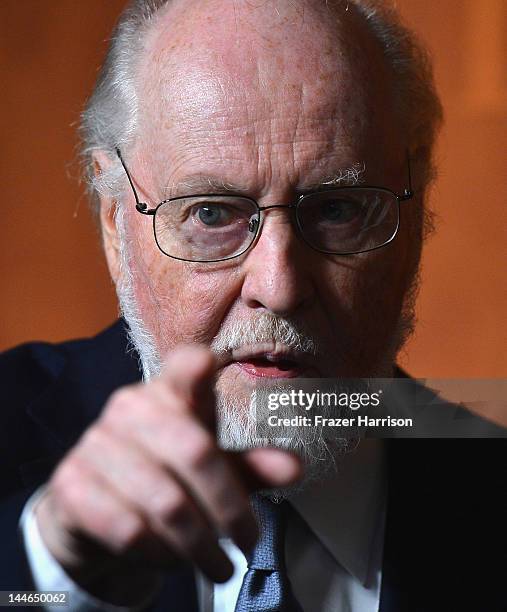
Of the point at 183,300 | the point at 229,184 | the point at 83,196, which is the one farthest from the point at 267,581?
the point at 83,196

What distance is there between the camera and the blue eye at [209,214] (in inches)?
34.7

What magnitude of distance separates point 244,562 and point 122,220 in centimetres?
43

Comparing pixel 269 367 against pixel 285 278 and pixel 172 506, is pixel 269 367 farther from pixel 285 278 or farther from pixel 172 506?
pixel 172 506

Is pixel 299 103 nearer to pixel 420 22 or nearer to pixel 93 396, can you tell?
pixel 93 396

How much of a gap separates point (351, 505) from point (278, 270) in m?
0.30

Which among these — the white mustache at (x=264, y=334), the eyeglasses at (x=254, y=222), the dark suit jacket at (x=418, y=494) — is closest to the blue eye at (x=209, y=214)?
the eyeglasses at (x=254, y=222)

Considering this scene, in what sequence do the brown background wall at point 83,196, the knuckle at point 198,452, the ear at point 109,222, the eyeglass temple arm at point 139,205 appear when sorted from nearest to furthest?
the knuckle at point 198,452 → the eyeglass temple arm at point 139,205 → the ear at point 109,222 → the brown background wall at point 83,196

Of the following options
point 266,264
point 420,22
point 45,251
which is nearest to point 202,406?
point 266,264

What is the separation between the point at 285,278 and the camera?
83cm

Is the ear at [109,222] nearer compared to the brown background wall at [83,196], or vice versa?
the ear at [109,222]

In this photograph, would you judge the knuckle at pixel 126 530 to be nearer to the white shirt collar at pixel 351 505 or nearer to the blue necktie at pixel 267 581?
the blue necktie at pixel 267 581

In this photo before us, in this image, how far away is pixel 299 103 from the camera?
871 millimetres

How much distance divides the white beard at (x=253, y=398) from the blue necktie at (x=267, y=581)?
0.18ft

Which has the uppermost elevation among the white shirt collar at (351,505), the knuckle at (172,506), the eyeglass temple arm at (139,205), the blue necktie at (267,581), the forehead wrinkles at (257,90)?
the forehead wrinkles at (257,90)
